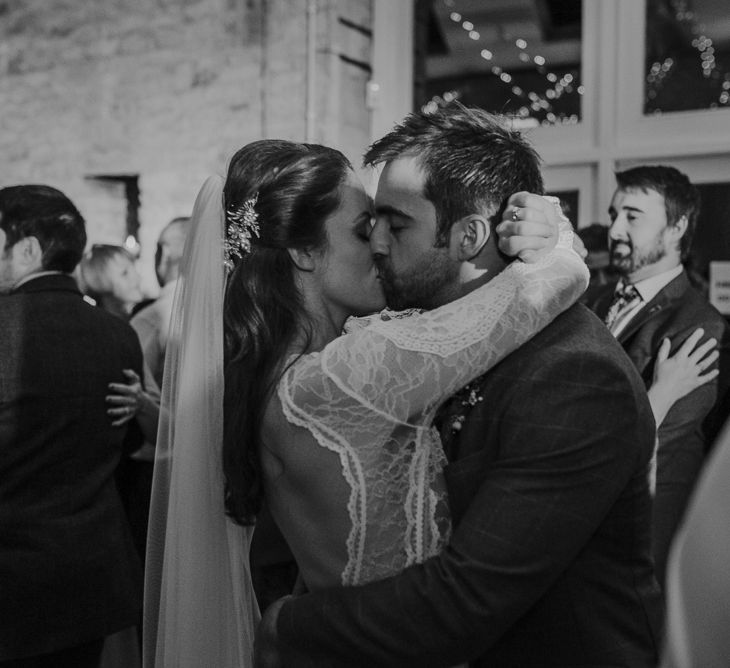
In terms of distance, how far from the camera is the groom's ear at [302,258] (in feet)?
5.78

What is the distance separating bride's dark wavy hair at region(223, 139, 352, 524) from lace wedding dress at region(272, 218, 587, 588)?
0.16 m

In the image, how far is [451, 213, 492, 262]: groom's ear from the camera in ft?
5.01

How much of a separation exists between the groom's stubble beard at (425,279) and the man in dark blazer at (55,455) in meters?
1.36

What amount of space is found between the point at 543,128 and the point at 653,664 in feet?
A: 13.7

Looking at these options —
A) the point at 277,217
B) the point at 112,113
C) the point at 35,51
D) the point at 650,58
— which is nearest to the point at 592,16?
the point at 650,58

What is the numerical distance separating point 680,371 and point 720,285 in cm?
191

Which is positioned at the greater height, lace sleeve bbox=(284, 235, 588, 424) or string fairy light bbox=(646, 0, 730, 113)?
string fairy light bbox=(646, 0, 730, 113)

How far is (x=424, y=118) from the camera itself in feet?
5.15

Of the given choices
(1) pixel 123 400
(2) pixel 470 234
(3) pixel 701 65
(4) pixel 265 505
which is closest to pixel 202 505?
(4) pixel 265 505

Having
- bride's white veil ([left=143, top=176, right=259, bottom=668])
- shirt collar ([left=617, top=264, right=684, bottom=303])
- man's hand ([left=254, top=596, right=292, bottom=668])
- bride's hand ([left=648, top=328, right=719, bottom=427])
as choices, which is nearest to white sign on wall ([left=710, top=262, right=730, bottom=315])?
shirt collar ([left=617, top=264, right=684, bottom=303])

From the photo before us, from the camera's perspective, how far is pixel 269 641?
150 cm

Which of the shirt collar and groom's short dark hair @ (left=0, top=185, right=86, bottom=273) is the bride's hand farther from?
groom's short dark hair @ (left=0, top=185, right=86, bottom=273)

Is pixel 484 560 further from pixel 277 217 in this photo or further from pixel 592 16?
pixel 592 16

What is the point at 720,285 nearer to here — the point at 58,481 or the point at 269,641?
the point at 58,481
